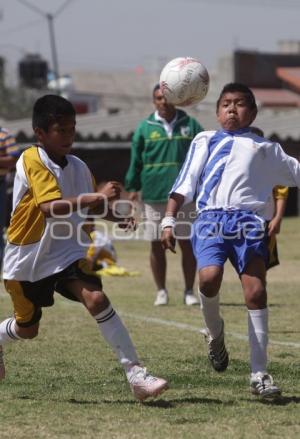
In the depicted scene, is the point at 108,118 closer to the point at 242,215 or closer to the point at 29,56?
the point at 29,56

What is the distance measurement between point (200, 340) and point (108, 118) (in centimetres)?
2521

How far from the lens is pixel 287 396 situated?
6.24m

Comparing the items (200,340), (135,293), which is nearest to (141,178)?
(135,293)

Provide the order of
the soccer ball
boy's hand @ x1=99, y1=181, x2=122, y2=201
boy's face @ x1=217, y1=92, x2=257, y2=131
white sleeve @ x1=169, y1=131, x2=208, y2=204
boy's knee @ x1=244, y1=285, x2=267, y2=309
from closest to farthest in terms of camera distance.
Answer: boy's hand @ x1=99, y1=181, x2=122, y2=201 < boy's knee @ x1=244, y1=285, x2=267, y2=309 < white sleeve @ x1=169, y1=131, x2=208, y2=204 < boy's face @ x1=217, y1=92, x2=257, y2=131 < the soccer ball

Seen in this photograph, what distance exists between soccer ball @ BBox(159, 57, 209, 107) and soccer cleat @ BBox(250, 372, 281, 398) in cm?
260

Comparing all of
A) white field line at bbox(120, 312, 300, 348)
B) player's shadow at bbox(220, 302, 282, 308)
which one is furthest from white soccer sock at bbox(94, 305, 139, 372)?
player's shadow at bbox(220, 302, 282, 308)

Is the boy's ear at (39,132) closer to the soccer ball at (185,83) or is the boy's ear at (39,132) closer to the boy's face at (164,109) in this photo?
the soccer ball at (185,83)

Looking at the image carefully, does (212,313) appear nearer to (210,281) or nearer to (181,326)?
(210,281)

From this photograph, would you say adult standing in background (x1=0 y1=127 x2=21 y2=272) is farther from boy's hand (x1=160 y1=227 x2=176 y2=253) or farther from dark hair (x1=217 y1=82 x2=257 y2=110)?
boy's hand (x1=160 y1=227 x2=176 y2=253)

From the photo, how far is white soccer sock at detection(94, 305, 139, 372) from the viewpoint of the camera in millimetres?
6039

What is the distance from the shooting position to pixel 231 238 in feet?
20.9

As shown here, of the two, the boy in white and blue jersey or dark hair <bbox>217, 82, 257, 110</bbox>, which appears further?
dark hair <bbox>217, 82, 257, 110</bbox>

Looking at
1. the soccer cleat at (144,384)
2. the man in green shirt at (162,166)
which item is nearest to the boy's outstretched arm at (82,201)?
the soccer cleat at (144,384)

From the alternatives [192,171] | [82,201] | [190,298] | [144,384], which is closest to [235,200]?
[192,171]
